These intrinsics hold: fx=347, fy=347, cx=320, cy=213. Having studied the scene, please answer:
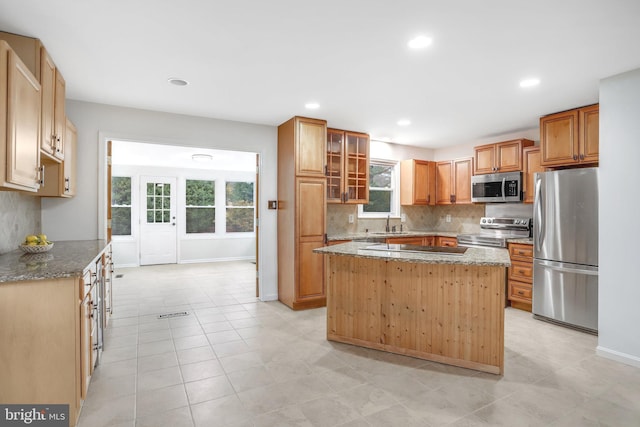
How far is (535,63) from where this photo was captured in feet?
9.38

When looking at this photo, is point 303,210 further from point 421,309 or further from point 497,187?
point 497,187

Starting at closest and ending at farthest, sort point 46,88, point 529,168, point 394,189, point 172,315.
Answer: point 46,88
point 172,315
point 529,168
point 394,189

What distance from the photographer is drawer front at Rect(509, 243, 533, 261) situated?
4346mm

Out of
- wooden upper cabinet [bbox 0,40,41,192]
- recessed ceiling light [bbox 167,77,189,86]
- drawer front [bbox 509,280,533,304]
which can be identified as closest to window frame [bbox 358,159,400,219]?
drawer front [bbox 509,280,533,304]

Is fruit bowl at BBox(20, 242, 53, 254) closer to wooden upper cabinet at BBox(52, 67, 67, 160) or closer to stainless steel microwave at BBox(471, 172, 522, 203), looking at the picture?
wooden upper cabinet at BBox(52, 67, 67, 160)

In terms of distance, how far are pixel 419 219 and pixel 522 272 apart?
7.42ft

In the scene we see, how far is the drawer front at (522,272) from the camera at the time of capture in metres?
4.35

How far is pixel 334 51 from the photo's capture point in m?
2.69

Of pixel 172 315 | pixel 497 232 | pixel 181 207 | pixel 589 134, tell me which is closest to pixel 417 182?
pixel 497 232

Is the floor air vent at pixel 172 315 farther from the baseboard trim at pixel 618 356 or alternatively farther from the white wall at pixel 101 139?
the baseboard trim at pixel 618 356

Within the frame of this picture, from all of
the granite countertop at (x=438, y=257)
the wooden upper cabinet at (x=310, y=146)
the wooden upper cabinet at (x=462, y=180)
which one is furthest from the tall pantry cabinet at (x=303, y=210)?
the wooden upper cabinet at (x=462, y=180)

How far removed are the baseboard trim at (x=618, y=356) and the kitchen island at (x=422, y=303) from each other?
116 cm

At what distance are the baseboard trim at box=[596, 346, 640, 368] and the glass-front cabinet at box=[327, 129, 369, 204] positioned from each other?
10.6 feet

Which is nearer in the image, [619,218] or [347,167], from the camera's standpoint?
[619,218]
